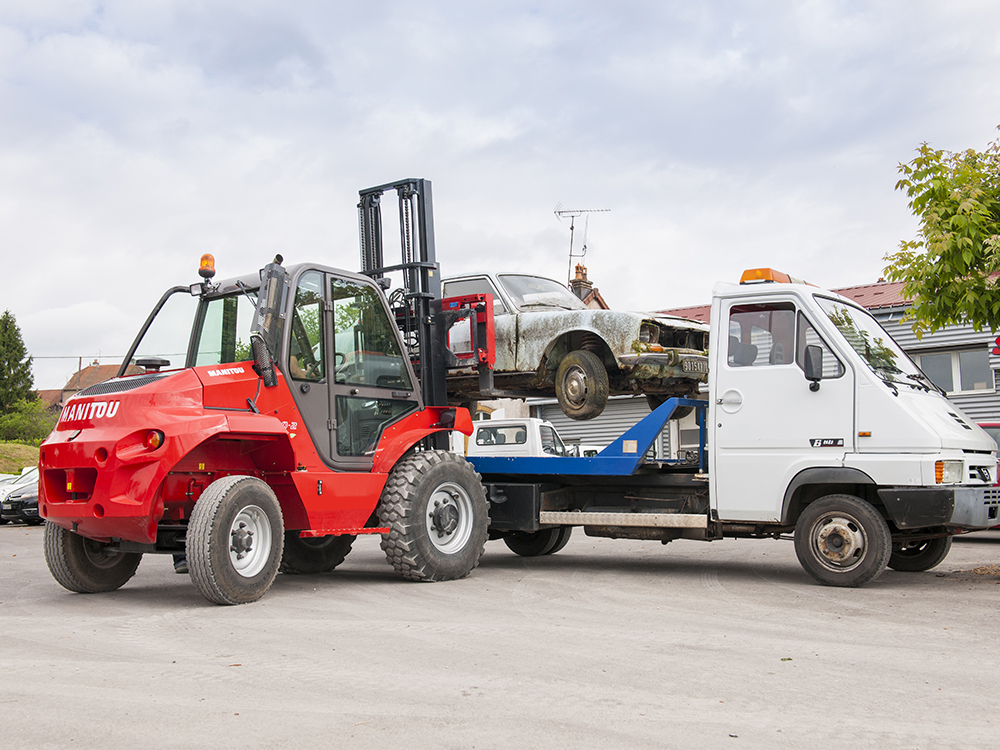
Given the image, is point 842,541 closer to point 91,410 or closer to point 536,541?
point 536,541

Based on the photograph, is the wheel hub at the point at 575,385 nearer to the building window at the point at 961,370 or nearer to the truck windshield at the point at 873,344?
the truck windshield at the point at 873,344

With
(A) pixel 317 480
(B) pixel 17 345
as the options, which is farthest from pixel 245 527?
(B) pixel 17 345

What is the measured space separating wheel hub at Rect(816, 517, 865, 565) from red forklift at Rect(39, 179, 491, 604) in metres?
3.21

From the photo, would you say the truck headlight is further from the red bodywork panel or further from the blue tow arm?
the red bodywork panel

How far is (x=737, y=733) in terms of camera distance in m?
3.89

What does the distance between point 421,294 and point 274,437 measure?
99.5 inches

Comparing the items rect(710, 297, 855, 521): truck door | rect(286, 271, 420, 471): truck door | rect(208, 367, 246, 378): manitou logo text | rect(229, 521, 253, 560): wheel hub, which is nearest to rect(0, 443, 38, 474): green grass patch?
rect(286, 271, 420, 471): truck door

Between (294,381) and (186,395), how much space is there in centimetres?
97

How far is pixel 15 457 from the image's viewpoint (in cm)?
4228

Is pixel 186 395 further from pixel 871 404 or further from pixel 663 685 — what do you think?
pixel 871 404

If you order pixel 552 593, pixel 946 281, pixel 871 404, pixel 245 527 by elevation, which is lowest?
pixel 552 593

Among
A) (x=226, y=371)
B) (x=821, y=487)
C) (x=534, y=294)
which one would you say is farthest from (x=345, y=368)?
(x=821, y=487)

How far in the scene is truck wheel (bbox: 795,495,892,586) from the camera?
8016mm

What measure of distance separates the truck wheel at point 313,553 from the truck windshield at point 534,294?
10.0 feet
